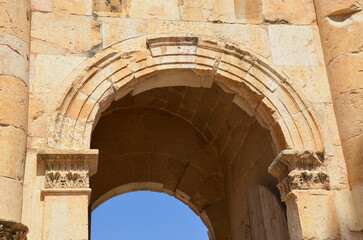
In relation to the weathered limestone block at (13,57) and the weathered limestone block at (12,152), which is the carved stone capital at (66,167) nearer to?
the weathered limestone block at (12,152)

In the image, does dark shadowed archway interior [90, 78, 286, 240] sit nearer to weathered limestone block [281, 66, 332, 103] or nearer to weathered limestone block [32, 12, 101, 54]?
weathered limestone block [281, 66, 332, 103]

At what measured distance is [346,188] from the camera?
565 cm

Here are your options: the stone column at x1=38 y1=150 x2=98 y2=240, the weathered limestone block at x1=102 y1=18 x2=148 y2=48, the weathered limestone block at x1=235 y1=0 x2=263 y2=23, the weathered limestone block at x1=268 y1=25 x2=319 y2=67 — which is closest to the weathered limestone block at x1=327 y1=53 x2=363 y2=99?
the weathered limestone block at x1=268 y1=25 x2=319 y2=67

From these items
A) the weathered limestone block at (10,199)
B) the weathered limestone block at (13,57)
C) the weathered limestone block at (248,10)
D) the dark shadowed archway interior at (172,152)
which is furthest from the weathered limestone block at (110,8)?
the dark shadowed archway interior at (172,152)

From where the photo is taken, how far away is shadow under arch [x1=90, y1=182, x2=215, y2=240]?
8838 millimetres

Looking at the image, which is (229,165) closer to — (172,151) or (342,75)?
(172,151)

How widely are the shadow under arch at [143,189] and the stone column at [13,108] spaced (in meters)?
3.70

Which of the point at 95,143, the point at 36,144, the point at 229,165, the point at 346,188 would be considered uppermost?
the point at 95,143

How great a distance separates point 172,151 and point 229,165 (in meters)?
1.04

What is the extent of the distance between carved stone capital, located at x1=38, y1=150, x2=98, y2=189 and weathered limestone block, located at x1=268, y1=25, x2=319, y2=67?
2.41 meters

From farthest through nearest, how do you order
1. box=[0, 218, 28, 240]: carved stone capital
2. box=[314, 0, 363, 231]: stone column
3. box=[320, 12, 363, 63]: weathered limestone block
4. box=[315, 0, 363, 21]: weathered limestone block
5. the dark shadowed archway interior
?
the dark shadowed archway interior
box=[315, 0, 363, 21]: weathered limestone block
box=[320, 12, 363, 63]: weathered limestone block
box=[314, 0, 363, 231]: stone column
box=[0, 218, 28, 240]: carved stone capital

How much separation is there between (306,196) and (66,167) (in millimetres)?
2340

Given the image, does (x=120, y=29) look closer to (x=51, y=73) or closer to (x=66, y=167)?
(x=51, y=73)

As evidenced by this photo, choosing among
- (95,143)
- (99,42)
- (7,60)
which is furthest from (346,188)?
(95,143)
